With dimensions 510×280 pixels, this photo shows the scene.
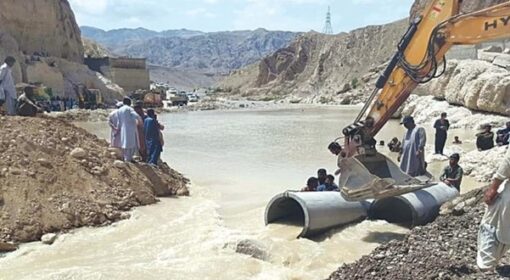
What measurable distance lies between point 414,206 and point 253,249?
106 inches

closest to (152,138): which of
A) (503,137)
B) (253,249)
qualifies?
(253,249)

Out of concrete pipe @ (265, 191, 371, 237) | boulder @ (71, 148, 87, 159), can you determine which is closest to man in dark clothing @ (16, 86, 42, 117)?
boulder @ (71, 148, 87, 159)

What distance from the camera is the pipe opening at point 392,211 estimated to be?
9.62m

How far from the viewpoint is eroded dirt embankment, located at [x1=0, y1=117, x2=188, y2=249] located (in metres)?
9.27

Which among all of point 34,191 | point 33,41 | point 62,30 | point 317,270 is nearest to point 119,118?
point 34,191

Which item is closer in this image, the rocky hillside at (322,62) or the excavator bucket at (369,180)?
the excavator bucket at (369,180)

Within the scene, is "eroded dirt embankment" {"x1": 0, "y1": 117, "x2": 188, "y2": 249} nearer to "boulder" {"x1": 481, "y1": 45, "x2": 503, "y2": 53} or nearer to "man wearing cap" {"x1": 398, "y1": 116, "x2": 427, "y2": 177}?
"man wearing cap" {"x1": 398, "y1": 116, "x2": 427, "y2": 177}

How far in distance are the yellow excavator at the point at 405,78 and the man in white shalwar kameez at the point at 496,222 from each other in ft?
10.2

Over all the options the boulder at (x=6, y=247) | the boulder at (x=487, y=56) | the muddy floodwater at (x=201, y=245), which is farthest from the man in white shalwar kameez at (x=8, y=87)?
the boulder at (x=487, y=56)

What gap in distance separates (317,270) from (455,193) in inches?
147

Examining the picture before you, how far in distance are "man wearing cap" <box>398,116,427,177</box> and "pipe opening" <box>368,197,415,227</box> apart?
1.08 metres

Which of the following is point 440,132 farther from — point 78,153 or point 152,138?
point 78,153

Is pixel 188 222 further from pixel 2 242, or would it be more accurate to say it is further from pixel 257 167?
pixel 257 167

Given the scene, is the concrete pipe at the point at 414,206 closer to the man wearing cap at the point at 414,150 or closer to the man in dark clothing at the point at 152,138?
the man wearing cap at the point at 414,150
